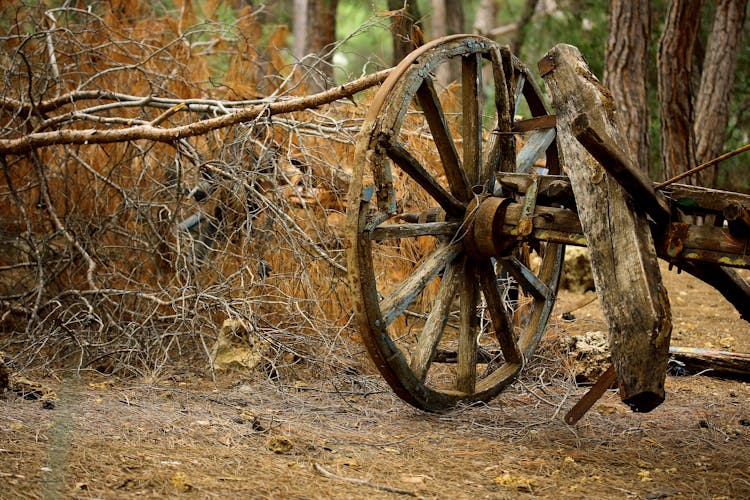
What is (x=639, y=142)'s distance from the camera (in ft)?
28.0

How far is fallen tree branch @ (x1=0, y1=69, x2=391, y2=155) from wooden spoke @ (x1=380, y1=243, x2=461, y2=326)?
3.74 feet

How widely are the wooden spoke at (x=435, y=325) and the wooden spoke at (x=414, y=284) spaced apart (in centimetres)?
8

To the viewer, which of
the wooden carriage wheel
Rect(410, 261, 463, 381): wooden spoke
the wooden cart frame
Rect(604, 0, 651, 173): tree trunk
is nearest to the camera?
the wooden cart frame

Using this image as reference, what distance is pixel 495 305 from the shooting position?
4516 mm

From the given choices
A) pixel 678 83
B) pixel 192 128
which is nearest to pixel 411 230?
pixel 192 128

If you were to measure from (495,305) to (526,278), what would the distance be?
A: 0.33 metres

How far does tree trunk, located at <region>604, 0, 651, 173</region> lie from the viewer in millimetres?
8453

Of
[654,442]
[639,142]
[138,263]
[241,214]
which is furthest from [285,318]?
[639,142]

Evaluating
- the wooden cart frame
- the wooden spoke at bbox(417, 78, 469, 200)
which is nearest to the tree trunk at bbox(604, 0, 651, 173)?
the wooden cart frame

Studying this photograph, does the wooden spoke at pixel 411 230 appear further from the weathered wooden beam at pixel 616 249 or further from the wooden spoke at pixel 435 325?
the weathered wooden beam at pixel 616 249

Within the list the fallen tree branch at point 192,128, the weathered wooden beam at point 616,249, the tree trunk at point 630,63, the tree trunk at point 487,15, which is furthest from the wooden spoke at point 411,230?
the tree trunk at point 487,15

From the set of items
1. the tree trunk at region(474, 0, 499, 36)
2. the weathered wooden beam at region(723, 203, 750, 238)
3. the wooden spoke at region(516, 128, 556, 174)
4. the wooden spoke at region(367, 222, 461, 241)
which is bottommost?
the wooden spoke at region(367, 222, 461, 241)

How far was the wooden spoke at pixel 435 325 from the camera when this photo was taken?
4.12m

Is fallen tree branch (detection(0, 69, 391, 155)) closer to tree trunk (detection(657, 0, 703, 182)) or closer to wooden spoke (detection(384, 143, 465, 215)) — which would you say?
wooden spoke (detection(384, 143, 465, 215))
